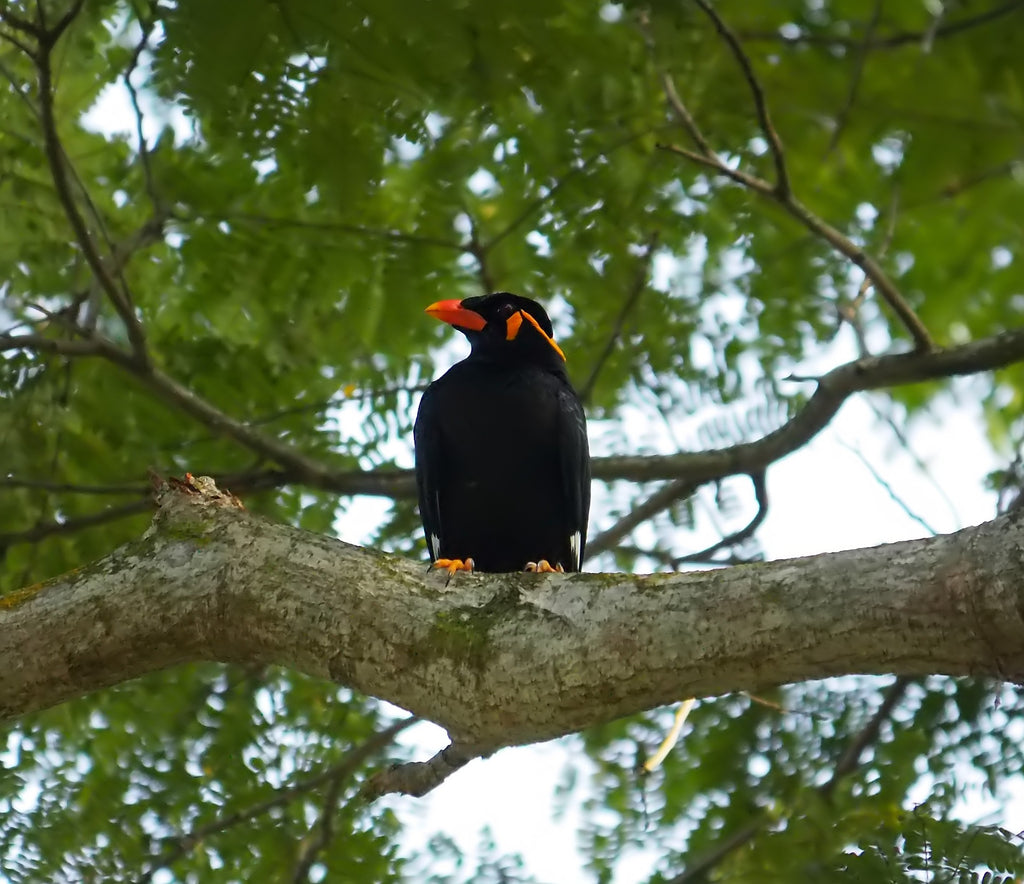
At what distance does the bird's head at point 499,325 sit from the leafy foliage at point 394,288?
0.21 meters

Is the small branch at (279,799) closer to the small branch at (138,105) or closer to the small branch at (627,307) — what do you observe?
the small branch at (627,307)

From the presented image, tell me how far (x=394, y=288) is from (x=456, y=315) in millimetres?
295

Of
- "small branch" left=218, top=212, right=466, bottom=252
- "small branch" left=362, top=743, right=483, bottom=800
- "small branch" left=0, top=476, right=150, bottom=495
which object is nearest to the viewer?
"small branch" left=362, top=743, right=483, bottom=800

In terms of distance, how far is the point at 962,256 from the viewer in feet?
21.9

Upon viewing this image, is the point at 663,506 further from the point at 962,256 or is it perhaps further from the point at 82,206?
the point at 82,206

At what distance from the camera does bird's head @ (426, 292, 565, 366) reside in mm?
5414

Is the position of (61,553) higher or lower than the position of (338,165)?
lower

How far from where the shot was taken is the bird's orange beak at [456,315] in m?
5.40

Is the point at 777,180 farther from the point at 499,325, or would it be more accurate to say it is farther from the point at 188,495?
the point at 188,495

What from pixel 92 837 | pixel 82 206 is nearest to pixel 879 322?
pixel 82 206

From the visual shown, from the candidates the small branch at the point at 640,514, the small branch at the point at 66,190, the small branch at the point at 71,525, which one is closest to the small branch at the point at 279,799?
the small branch at the point at 640,514

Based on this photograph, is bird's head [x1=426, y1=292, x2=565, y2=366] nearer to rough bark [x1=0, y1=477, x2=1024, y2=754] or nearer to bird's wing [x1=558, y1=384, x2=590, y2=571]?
bird's wing [x1=558, y1=384, x2=590, y2=571]

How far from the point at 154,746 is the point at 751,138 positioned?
365 centimetres

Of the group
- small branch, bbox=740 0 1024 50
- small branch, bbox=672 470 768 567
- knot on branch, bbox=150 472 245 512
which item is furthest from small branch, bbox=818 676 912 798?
small branch, bbox=740 0 1024 50
